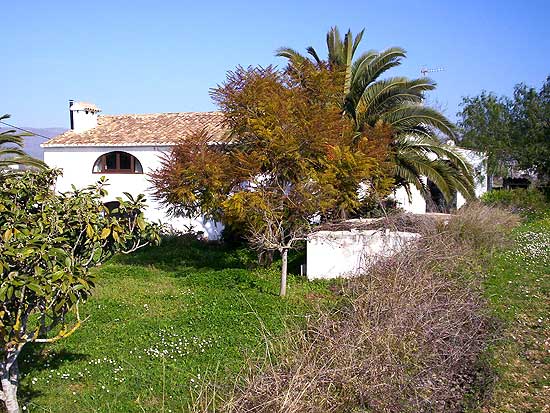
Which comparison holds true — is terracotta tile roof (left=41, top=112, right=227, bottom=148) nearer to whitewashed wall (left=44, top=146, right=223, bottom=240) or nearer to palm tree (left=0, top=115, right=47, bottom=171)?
whitewashed wall (left=44, top=146, right=223, bottom=240)

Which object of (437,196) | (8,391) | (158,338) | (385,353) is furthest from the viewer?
(437,196)

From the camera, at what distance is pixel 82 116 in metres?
23.5

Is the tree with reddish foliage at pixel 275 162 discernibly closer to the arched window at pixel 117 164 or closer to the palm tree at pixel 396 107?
the palm tree at pixel 396 107

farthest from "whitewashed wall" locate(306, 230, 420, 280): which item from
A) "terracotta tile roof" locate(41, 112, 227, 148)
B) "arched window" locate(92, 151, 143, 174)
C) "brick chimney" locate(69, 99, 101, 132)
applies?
"brick chimney" locate(69, 99, 101, 132)

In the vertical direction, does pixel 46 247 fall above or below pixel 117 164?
below

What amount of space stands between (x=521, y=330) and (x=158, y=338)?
5.44 meters

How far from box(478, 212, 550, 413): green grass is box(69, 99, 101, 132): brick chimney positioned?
1706 cm

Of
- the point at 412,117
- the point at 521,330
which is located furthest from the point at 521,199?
the point at 521,330

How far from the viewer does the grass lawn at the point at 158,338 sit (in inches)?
266

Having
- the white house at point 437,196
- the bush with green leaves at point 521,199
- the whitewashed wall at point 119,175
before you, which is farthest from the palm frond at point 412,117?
the bush with green leaves at point 521,199

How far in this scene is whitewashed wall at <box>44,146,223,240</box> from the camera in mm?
20297

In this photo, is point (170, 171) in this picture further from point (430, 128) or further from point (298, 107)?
point (430, 128)

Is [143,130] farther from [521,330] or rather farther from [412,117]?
[521,330]

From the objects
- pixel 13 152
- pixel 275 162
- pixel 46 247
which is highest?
pixel 13 152
